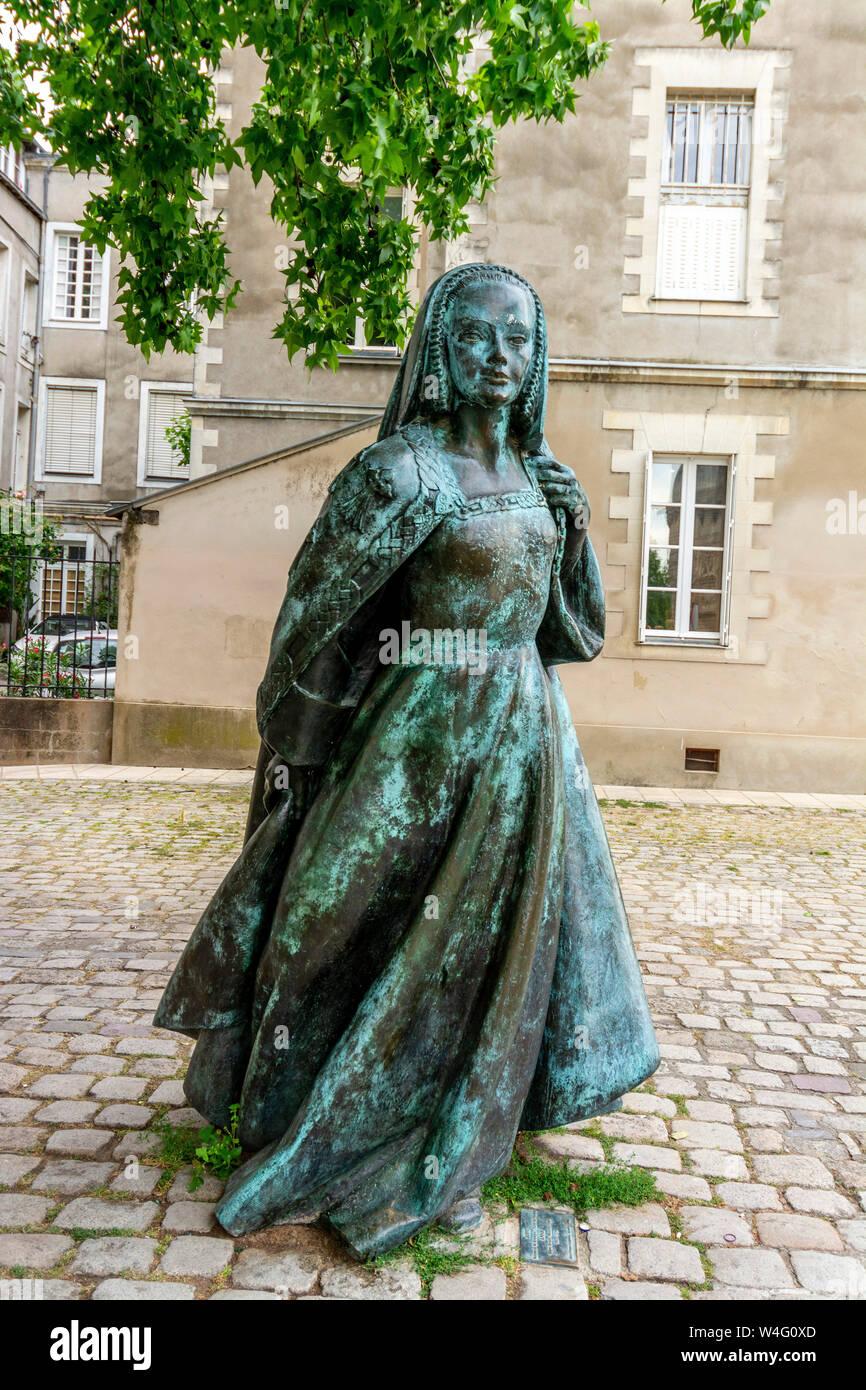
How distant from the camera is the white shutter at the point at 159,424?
29.8 metres

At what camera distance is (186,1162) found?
3.12 metres

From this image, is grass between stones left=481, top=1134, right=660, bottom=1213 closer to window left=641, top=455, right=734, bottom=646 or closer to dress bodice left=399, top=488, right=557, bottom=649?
dress bodice left=399, top=488, right=557, bottom=649

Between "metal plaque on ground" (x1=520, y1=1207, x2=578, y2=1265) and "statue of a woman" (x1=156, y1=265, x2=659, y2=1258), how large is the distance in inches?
6.1

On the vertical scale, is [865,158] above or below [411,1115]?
above

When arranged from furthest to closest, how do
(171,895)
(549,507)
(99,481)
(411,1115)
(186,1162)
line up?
(99,481)
(171,895)
(186,1162)
(549,507)
(411,1115)

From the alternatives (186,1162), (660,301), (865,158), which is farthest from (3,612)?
(186,1162)

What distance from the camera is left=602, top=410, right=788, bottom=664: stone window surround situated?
1191cm

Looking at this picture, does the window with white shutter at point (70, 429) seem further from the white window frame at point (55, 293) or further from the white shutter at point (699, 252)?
the white shutter at point (699, 252)

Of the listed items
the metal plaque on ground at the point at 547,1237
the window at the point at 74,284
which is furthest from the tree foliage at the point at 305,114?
the window at the point at 74,284

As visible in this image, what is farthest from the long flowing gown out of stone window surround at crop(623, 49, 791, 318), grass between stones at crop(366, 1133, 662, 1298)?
stone window surround at crop(623, 49, 791, 318)

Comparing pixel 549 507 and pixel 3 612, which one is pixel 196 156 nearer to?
pixel 549 507

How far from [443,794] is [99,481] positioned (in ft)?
96.8

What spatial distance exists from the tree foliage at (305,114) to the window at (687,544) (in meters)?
5.66

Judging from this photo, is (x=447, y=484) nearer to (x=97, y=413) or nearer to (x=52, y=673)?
(x=52, y=673)
